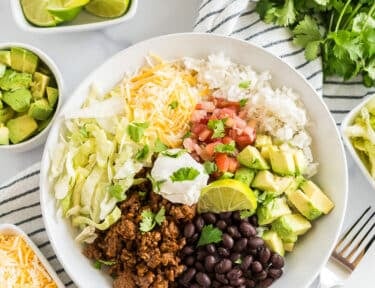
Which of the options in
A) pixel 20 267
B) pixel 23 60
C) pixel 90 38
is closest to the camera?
pixel 20 267

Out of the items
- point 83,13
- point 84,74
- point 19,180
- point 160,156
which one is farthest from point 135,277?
point 83,13

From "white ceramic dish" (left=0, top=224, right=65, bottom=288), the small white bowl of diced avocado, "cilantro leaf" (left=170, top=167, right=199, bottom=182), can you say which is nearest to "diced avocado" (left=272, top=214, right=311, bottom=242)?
"cilantro leaf" (left=170, top=167, right=199, bottom=182)

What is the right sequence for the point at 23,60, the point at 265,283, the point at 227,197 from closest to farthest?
the point at 227,197 < the point at 265,283 < the point at 23,60

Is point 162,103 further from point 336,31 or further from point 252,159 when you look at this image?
point 336,31

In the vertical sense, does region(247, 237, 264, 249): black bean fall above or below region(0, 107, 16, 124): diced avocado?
below

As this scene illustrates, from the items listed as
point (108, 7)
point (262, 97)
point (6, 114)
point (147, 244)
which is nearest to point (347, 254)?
point (262, 97)

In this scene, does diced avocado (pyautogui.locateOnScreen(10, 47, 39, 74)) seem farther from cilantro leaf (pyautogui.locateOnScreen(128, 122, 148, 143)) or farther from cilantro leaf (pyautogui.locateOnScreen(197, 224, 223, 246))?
cilantro leaf (pyautogui.locateOnScreen(197, 224, 223, 246))

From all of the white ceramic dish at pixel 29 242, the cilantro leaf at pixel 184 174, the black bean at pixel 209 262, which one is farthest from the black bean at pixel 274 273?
the white ceramic dish at pixel 29 242

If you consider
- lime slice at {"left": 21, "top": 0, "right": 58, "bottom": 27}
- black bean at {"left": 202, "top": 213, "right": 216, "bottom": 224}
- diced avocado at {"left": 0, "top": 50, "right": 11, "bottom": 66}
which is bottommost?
black bean at {"left": 202, "top": 213, "right": 216, "bottom": 224}
